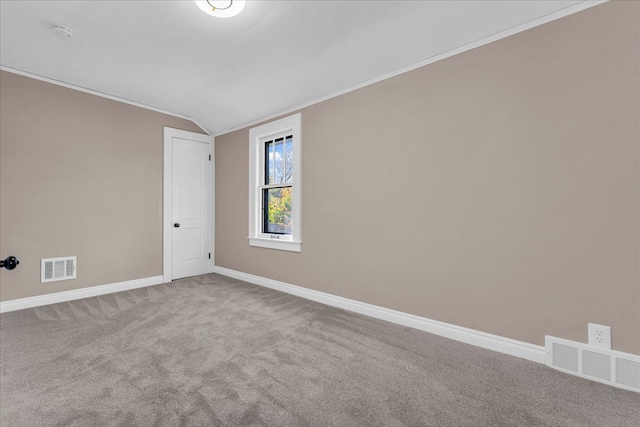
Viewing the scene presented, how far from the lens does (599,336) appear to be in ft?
5.98

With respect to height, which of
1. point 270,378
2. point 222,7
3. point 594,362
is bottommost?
point 270,378

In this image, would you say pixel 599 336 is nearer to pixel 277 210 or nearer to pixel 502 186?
pixel 502 186

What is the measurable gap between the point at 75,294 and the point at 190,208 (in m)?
1.79

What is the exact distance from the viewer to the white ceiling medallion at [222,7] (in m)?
2.10

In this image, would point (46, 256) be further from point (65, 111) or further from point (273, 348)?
point (273, 348)

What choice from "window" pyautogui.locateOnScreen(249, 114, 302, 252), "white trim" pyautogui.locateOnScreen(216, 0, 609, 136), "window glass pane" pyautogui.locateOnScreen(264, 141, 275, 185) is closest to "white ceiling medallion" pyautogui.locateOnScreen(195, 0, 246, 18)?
"white trim" pyautogui.locateOnScreen(216, 0, 609, 136)

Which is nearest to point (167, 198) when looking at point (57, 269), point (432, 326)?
point (57, 269)

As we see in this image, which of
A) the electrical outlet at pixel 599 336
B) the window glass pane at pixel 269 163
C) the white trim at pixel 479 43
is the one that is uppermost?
the white trim at pixel 479 43

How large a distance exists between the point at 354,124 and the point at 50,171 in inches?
141

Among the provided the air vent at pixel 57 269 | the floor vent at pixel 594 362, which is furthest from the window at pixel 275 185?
the floor vent at pixel 594 362

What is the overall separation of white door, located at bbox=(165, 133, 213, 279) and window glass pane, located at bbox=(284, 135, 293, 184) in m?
1.68

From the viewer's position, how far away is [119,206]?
387 cm

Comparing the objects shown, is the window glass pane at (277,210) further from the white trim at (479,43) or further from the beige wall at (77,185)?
the beige wall at (77,185)

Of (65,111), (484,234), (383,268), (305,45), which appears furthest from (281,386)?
(65,111)
